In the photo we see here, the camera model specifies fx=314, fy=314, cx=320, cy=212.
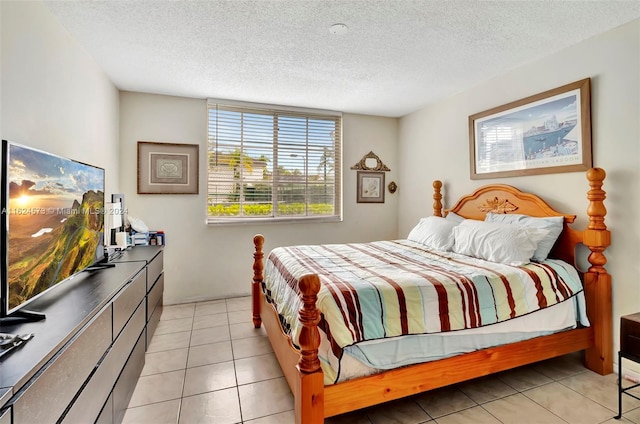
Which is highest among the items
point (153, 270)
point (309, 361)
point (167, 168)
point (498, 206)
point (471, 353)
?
point (167, 168)

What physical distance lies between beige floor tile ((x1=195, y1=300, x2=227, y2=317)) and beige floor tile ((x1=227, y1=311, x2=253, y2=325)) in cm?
16

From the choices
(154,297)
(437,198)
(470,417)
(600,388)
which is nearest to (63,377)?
(154,297)

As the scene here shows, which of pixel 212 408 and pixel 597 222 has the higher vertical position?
pixel 597 222

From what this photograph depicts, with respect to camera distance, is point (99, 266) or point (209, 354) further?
point (209, 354)

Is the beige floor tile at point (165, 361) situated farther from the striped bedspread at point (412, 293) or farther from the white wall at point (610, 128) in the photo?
the white wall at point (610, 128)

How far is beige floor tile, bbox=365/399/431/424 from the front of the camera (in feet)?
5.92

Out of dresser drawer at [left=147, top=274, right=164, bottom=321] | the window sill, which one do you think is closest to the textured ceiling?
the window sill

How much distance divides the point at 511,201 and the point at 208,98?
3.45 meters

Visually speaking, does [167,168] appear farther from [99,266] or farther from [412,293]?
[412,293]

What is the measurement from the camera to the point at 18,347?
1.05m

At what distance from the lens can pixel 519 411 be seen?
1.87 meters

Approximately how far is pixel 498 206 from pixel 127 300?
3169mm

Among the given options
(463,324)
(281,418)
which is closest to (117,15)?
(281,418)

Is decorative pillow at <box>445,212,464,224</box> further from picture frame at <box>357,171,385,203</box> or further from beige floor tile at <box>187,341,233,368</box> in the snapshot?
beige floor tile at <box>187,341,233,368</box>
